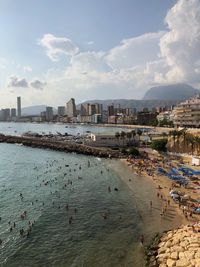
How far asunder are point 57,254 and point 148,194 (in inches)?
753

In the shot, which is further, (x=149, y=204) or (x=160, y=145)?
(x=160, y=145)

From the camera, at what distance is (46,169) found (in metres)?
64.8

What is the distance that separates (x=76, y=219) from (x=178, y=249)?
1238 centimetres

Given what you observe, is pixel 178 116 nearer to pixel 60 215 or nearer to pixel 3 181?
pixel 3 181

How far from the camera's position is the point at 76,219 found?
34.2 meters

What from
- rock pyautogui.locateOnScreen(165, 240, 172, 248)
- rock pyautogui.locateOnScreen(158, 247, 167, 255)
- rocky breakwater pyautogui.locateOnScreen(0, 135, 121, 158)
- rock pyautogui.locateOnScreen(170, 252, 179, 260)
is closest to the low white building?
rocky breakwater pyautogui.locateOnScreen(0, 135, 121, 158)

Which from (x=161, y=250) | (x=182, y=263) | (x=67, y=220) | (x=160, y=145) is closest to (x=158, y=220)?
(x=161, y=250)

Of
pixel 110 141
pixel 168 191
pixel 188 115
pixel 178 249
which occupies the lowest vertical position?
pixel 178 249

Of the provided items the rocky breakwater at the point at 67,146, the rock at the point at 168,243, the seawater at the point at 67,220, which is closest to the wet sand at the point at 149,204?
the seawater at the point at 67,220

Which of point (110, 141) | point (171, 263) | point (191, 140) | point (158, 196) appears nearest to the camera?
point (171, 263)

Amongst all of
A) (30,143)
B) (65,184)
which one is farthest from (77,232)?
(30,143)

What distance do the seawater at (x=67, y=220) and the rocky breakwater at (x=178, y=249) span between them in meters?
1.54

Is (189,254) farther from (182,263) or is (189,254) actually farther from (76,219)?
(76,219)

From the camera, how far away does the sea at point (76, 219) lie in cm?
2634
